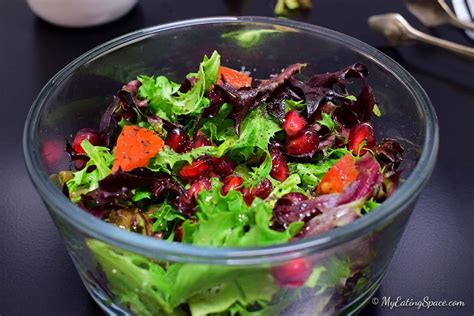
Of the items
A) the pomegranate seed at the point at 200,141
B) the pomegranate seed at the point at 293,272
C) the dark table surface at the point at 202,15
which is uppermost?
the pomegranate seed at the point at 293,272

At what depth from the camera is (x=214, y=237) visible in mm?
770

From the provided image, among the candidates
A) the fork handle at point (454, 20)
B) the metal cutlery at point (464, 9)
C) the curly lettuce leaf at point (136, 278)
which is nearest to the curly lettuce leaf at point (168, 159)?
the curly lettuce leaf at point (136, 278)

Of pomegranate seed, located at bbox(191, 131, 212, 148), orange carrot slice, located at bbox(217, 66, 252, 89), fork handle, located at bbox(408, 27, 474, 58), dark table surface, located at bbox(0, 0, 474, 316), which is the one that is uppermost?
fork handle, located at bbox(408, 27, 474, 58)

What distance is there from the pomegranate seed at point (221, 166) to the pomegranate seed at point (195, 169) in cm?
1

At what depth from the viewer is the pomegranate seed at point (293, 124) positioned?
1.00m

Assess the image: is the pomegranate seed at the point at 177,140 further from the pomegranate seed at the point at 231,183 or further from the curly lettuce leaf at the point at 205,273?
the curly lettuce leaf at the point at 205,273

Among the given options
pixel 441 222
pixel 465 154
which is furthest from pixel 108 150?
pixel 465 154

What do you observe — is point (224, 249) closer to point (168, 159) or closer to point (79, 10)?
point (168, 159)

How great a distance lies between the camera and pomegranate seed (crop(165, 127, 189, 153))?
1019 millimetres

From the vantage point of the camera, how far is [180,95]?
1.10 meters

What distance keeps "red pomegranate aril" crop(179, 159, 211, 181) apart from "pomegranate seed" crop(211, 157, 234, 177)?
0.05 ft

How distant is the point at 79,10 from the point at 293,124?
72 cm

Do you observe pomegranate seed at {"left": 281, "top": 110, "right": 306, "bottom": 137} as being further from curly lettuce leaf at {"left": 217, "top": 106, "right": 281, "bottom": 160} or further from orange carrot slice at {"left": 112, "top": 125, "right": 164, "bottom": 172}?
orange carrot slice at {"left": 112, "top": 125, "right": 164, "bottom": 172}

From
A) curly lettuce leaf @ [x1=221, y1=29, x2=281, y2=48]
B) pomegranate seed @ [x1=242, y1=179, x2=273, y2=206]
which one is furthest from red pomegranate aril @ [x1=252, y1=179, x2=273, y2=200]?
curly lettuce leaf @ [x1=221, y1=29, x2=281, y2=48]
